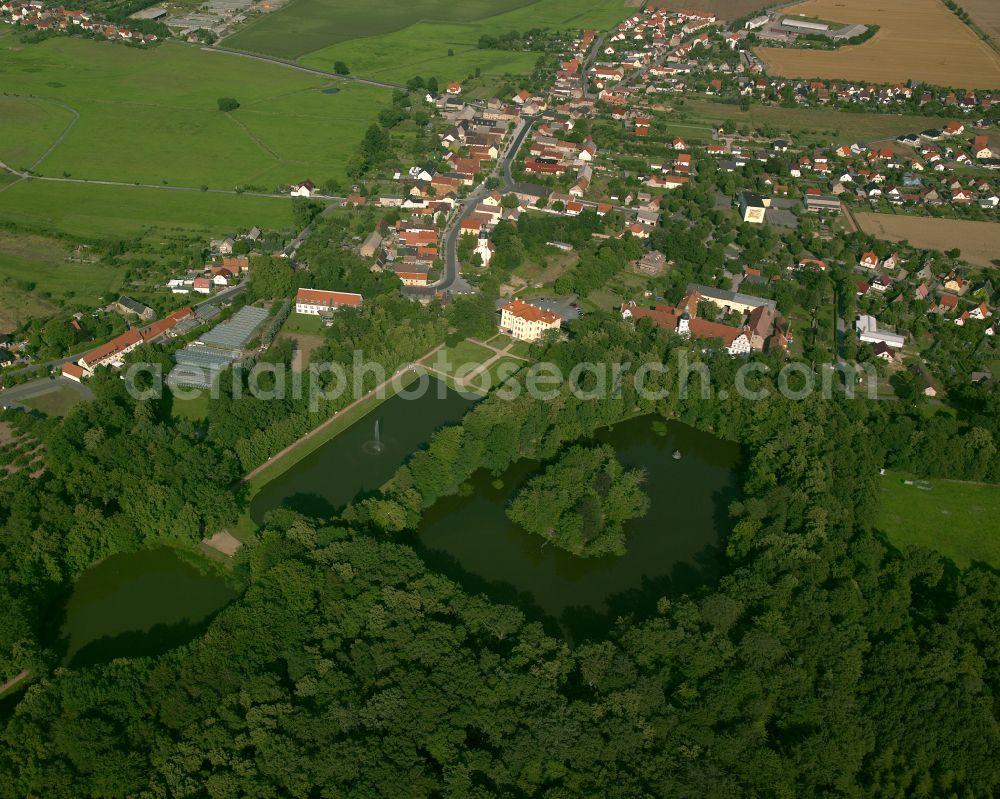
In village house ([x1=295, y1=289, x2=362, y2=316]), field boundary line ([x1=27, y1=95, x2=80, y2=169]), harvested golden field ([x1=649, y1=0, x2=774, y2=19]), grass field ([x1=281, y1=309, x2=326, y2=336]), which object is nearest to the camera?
grass field ([x1=281, y1=309, x2=326, y2=336])

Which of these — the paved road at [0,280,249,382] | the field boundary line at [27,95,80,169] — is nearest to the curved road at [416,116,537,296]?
the paved road at [0,280,249,382]

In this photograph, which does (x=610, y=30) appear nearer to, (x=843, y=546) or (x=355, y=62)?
(x=355, y=62)

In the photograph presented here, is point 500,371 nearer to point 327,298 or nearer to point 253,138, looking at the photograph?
point 327,298

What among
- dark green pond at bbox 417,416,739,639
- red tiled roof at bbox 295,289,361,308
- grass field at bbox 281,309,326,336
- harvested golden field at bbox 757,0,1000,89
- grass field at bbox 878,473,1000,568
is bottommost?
grass field at bbox 878,473,1000,568

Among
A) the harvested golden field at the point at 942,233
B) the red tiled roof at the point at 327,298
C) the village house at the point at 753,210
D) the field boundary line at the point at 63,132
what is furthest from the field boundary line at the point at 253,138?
the harvested golden field at the point at 942,233

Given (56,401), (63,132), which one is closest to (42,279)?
(56,401)

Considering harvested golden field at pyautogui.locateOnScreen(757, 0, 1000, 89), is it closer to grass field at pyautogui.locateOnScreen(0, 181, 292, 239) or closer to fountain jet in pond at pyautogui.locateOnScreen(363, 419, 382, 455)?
grass field at pyautogui.locateOnScreen(0, 181, 292, 239)

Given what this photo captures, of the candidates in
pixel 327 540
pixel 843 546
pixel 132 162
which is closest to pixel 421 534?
pixel 327 540
